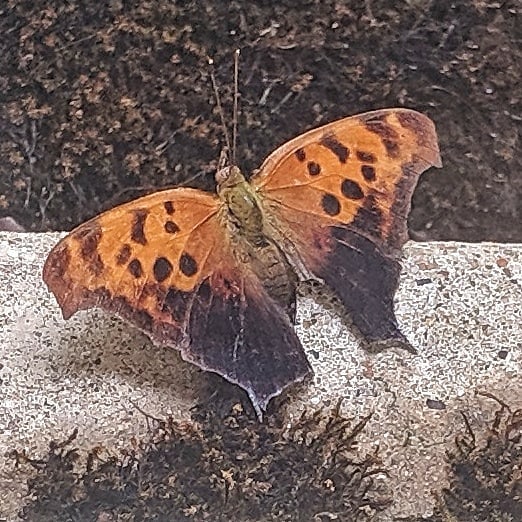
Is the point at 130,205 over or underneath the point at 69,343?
over

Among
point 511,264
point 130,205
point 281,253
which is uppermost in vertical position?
point 130,205

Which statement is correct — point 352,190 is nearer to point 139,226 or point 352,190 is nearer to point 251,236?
point 251,236

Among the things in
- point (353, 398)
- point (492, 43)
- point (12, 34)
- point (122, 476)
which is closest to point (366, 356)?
point (353, 398)

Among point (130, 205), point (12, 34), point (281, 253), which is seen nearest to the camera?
point (130, 205)

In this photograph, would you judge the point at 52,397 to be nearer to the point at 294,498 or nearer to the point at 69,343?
the point at 69,343

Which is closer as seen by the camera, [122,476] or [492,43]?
[122,476]

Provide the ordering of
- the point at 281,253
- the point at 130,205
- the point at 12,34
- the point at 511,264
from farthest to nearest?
1. the point at 12,34
2. the point at 511,264
3. the point at 281,253
4. the point at 130,205

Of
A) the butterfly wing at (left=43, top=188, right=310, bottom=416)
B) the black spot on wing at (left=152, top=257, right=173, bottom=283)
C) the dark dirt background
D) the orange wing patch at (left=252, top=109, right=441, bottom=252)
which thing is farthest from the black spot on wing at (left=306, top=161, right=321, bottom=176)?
the dark dirt background
